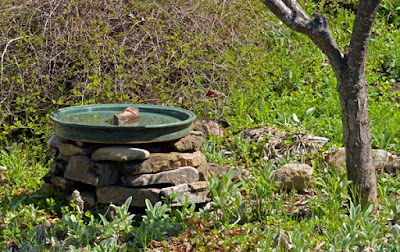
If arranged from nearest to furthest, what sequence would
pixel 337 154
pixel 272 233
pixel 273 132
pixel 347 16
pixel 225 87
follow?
pixel 272 233
pixel 337 154
pixel 273 132
pixel 225 87
pixel 347 16

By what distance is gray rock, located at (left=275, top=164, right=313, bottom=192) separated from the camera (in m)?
4.12

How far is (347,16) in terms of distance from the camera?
7543 millimetres

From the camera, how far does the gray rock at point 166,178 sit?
3.71 metres

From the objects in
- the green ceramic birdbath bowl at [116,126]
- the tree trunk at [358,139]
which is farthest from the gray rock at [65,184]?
the tree trunk at [358,139]

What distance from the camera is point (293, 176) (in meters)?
4.13

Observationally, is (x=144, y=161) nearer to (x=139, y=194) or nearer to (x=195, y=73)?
(x=139, y=194)

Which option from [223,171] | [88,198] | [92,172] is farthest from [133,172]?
[223,171]

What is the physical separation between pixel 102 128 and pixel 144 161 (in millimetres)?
376

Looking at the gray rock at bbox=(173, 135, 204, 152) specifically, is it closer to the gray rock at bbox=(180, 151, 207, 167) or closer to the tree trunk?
the gray rock at bbox=(180, 151, 207, 167)

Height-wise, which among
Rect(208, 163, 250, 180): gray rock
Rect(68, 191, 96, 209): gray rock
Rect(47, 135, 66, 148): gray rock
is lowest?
Rect(68, 191, 96, 209): gray rock

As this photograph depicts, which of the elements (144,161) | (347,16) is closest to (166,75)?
(144,161)

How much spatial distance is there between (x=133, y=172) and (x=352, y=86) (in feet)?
5.28

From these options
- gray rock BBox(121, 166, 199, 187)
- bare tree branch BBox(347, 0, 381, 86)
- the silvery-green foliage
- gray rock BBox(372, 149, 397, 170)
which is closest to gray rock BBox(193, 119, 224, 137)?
gray rock BBox(121, 166, 199, 187)

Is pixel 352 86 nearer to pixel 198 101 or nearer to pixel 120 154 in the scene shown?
pixel 120 154
